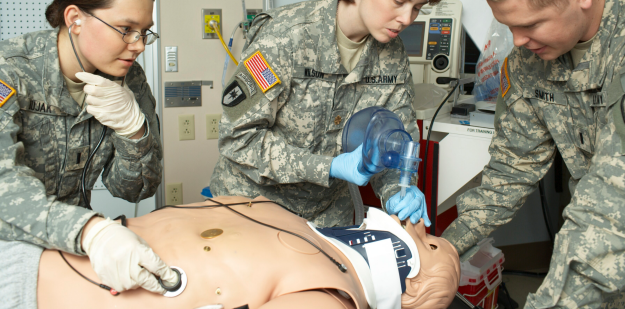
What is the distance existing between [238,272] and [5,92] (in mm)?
804

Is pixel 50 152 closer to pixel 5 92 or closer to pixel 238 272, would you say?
pixel 5 92

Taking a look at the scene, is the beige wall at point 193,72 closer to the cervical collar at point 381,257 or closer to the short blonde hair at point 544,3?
the cervical collar at point 381,257

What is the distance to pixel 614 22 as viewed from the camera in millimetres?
1227

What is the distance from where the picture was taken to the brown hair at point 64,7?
3.93ft

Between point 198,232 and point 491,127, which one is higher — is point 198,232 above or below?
below

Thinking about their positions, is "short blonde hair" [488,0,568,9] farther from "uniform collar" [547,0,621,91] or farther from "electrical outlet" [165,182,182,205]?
A: "electrical outlet" [165,182,182,205]

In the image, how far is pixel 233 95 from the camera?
1.50 metres

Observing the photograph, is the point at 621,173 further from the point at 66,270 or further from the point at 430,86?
the point at 430,86

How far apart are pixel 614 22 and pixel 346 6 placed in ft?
2.75

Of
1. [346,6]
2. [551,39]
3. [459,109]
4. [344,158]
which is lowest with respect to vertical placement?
[344,158]

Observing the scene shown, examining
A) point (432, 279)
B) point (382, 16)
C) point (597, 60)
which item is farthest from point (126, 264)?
point (597, 60)

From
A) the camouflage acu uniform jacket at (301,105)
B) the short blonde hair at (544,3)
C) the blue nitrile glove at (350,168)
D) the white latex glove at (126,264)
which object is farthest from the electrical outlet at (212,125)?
the short blonde hair at (544,3)

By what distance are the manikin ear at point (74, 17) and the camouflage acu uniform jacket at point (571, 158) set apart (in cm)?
142

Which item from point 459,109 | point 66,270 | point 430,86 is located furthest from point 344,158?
point 430,86
